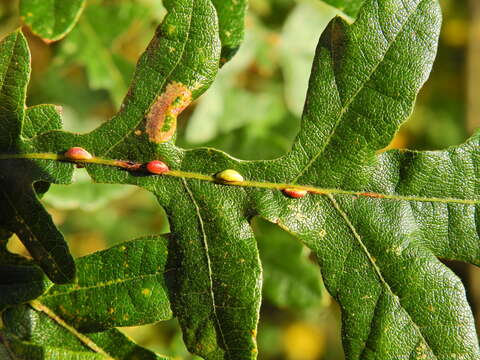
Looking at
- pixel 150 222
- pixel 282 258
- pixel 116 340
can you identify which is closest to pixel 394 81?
pixel 116 340

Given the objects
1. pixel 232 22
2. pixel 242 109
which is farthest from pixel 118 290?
pixel 242 109

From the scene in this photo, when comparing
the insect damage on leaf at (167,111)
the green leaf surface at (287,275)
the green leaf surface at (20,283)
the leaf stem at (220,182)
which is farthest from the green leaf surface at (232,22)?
the green leaf surface at (287,275)

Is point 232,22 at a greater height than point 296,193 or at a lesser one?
greater

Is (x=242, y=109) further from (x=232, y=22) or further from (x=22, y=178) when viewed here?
(x=22, y=178)

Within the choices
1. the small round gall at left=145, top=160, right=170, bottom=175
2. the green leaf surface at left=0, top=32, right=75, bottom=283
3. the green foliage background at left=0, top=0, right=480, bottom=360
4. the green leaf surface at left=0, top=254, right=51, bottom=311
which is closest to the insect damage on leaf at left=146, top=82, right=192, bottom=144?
the small round gall at left=145, top=160, right=170, bottom=175

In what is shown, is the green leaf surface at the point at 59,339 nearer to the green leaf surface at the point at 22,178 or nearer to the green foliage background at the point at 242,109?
the green leaf surface at the point at 22,178

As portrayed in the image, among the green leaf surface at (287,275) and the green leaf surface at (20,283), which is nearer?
the green leaf surface at (20,283)
